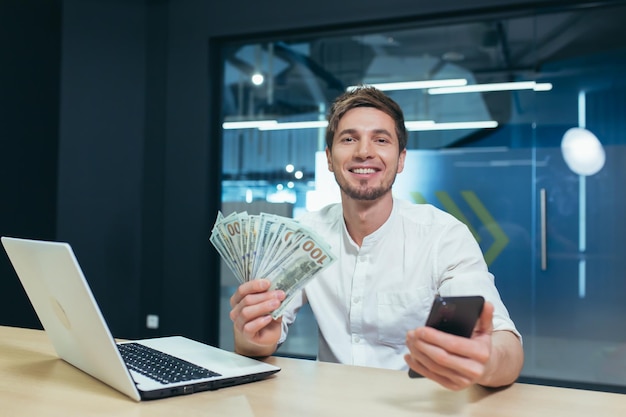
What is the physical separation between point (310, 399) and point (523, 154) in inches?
111

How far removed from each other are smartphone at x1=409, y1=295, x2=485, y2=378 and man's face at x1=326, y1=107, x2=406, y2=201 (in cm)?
77

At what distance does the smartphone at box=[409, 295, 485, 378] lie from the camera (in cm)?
94

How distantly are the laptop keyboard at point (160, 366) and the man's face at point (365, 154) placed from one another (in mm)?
723

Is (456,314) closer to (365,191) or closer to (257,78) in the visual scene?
(365,191)

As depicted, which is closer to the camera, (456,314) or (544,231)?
(456,314)

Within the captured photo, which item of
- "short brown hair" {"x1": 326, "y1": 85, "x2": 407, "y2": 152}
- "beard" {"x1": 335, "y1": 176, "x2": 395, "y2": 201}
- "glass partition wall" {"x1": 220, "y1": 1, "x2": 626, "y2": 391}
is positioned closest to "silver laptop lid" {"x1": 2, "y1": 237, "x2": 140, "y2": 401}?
"beard" {"x1": 335, "y1": 176, "x2": 395, "y2": 201}

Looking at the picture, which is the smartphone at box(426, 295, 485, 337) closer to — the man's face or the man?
the man

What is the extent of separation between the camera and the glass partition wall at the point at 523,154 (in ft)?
11.0

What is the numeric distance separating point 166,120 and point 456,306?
3.52m

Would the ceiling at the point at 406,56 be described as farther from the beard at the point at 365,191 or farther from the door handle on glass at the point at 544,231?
the beard at the point at 365,191

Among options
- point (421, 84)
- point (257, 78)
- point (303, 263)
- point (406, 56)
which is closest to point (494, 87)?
point (421, 84)

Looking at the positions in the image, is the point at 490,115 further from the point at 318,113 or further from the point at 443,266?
the point at 443,266

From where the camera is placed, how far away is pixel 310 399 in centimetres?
105

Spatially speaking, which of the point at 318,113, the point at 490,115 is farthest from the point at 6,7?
the point at 490,115
